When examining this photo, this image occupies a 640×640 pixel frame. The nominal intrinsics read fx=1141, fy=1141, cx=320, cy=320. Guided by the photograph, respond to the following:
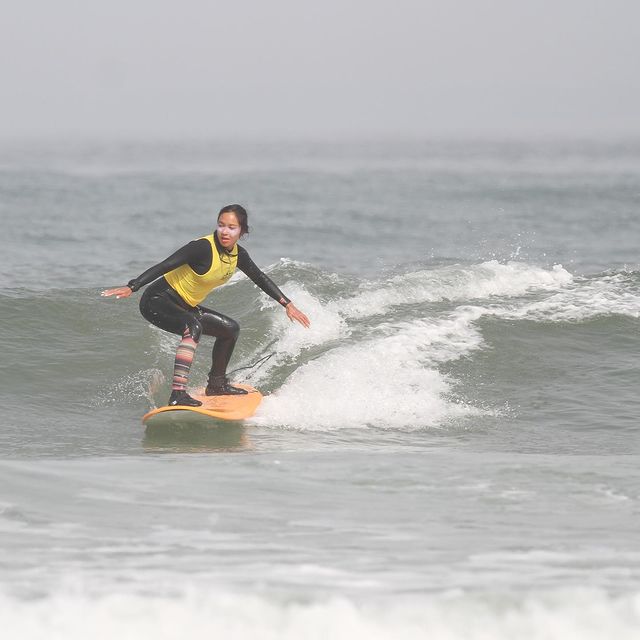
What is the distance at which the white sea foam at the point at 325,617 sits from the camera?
158 inches

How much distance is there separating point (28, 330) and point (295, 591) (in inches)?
330

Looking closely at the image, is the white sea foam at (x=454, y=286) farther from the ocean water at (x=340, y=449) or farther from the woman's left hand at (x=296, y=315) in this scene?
the woman's left hand at (x=296, y=315)

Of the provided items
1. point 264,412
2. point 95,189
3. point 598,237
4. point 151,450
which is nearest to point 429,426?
point 264,412

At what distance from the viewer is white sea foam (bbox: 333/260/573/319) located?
13352mm

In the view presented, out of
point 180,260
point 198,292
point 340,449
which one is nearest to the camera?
point 340,449

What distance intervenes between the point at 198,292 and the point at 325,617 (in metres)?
4.94

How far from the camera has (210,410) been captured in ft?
27.9

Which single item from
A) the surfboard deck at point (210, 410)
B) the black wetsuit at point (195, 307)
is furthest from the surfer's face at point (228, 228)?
the surfboard deck at point (210, 410)

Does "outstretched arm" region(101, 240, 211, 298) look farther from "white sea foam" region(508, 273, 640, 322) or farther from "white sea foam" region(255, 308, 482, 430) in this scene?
"white sea foam" region(508, 273, 640, 322)

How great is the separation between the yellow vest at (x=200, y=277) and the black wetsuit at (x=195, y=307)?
0.10ft

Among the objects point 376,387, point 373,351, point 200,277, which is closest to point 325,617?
point 200,277

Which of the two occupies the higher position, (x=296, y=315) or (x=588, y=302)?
(x=296, y=315)

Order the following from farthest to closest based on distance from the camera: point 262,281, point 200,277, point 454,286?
point 454,286 < point 262,281 < point 200,277

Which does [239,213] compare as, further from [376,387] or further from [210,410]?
[376,387]
